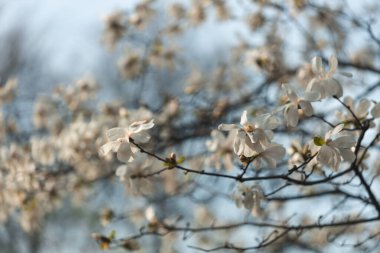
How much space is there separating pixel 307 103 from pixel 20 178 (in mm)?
1607

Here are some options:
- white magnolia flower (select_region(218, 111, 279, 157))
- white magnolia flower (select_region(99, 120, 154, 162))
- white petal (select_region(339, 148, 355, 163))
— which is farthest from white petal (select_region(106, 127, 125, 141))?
white petal (select_region(339, 148, 355, 163))

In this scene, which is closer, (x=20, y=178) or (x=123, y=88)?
(x=20, y=178)

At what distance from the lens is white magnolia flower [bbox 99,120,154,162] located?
1.19 meters

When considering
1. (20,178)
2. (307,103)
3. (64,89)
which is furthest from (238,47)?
(307,103)

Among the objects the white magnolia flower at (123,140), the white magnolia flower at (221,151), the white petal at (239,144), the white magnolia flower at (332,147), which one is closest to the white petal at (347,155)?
the white magnolia flower at (332,147)

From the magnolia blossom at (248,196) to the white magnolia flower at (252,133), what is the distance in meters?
0.28

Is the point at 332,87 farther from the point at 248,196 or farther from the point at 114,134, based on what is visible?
the point at 114,134

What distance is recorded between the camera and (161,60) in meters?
3.14

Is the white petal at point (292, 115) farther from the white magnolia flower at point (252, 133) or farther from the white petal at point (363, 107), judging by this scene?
the white petal at point (363, 107)

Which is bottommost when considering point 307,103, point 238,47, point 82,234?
point 82,234

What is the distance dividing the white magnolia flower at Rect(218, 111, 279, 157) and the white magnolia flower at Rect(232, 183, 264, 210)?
28 cm

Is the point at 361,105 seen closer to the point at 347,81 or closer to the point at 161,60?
the point at 347,81

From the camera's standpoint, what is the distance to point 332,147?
1.15 metres

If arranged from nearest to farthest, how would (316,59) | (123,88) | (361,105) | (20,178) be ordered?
(316,59), (361,105), (20,178), (123,88)
